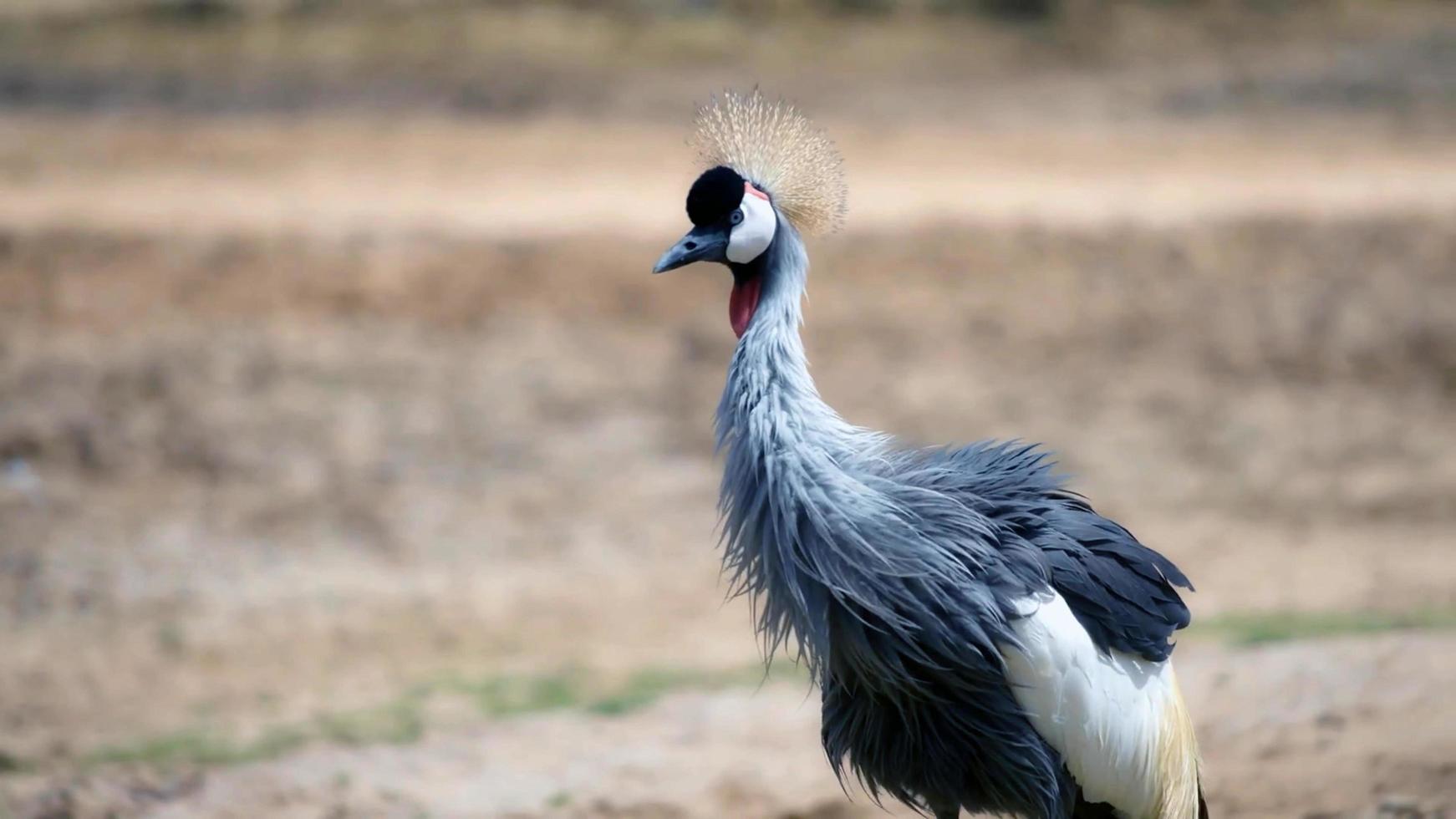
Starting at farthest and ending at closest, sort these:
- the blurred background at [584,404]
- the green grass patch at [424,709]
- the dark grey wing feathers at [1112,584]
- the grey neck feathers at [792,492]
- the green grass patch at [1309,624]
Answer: the green grass patch at [1309,624] → the green grass patch at [424,709] → the blurred background at [584,404] → the dark grey wing feathers at [1112,584] → the grey neck feathers at [792,492]

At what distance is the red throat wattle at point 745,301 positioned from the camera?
3.74 metres

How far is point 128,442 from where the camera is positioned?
31.5 ft

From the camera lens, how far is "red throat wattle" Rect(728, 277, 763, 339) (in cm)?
374

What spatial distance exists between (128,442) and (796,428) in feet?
23.4

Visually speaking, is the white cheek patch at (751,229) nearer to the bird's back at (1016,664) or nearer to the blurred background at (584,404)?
the bird's back at (1016,664)

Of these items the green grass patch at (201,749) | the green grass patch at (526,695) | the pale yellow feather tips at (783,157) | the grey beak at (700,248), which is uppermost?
the pale yellow feather tips at (783,157)

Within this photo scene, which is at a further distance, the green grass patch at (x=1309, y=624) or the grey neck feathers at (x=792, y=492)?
the green grass patch at (x=1309, y=624)

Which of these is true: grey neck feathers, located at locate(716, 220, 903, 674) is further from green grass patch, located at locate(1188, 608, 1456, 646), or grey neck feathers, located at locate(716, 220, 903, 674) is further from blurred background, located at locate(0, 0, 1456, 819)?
green grass patch, located at locate(1188, 608, 1456, 646)

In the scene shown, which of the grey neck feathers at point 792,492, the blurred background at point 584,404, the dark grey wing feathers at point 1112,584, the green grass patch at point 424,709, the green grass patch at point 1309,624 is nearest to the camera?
the grey neck feathers at point 792,492

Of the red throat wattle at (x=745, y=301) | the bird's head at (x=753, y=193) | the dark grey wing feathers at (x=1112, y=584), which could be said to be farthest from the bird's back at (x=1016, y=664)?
the bird's head at (x=753, y=193)

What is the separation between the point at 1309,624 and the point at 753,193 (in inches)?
177

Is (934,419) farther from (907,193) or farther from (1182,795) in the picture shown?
(1182,795)

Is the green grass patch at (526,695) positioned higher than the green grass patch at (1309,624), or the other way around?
the green grass patch at (1309,624)

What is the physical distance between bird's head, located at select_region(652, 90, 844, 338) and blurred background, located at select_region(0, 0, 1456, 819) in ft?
7.07
